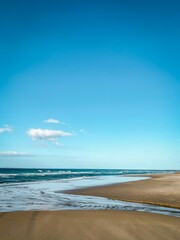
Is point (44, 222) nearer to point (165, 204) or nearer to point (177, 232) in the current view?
point (177, 232)

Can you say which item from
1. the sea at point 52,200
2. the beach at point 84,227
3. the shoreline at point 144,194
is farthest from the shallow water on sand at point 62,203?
the beach at point 84,227

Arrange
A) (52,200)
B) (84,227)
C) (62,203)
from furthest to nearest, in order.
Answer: (52,200) → (62,203) → (84,227)

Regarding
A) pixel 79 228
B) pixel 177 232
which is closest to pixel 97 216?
pixel 79 228

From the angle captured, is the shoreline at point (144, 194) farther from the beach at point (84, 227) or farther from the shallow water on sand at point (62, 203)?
the beach at point (84, 227)

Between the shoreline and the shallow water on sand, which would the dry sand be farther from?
the shoreline

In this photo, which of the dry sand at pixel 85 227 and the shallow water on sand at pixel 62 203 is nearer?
the dry sand at pixel 85 227

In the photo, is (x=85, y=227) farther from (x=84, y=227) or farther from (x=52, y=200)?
(x=52, y=200)

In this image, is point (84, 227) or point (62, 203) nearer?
point (84, 227)

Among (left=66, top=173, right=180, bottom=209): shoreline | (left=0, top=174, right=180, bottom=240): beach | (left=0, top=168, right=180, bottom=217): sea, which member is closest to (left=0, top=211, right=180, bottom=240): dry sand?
(left=0, top=174, right=180, bottom=240): beach

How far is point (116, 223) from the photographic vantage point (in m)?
7.45

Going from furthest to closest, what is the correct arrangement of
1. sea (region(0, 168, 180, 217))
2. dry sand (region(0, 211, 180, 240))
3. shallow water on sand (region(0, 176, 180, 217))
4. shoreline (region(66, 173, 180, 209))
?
shoreline (region(66, 173, 180, 209)) < sea (region(0, 168, 180, 217)) < shallow water on sand (region(0, 176, 180, 217)) < dry sand (region(0, 211, 180, 240))

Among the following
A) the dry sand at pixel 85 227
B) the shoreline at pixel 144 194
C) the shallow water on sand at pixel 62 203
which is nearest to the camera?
the dry sand at pixel 85 227

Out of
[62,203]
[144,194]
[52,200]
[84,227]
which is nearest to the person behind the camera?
[84,227]

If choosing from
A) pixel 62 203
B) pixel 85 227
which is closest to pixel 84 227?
pixel 85 227
